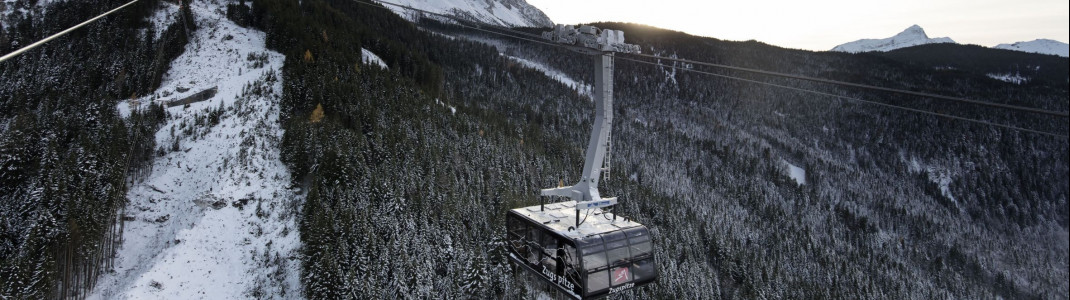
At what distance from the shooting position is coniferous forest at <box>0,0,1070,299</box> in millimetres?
47406

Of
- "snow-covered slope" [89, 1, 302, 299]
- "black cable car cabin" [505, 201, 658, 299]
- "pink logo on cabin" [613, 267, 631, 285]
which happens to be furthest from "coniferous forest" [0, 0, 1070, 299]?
"pink logo on cabin" [613, 267, 631, 285]

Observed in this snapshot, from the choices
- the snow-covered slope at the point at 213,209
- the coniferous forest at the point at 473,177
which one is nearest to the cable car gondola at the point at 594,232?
the coniferous forest at the point at 473,177

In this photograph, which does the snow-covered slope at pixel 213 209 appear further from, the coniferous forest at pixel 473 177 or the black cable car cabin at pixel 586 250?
the black cable car cabin at pixel 586 250

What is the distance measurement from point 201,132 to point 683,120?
147981mm

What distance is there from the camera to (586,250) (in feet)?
53.2

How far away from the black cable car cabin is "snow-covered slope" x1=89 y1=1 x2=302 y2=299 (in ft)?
122

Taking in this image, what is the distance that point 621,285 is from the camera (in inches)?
679

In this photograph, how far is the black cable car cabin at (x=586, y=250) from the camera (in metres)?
16.4

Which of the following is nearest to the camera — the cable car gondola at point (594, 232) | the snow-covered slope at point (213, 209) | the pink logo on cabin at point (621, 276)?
the cable car gondola at point (594, 232)

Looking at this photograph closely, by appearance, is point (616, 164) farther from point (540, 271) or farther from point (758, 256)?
point (540, 271)

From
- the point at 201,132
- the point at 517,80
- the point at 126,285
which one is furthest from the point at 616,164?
the point at 126,285

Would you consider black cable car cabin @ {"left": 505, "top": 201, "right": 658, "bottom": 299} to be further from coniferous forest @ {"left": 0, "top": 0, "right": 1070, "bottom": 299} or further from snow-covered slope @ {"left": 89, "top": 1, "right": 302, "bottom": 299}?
snow-covered slope @ {"left": 89, "top": 1, "right": 302, "bottom": 299}

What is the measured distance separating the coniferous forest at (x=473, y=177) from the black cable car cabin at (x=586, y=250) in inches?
396

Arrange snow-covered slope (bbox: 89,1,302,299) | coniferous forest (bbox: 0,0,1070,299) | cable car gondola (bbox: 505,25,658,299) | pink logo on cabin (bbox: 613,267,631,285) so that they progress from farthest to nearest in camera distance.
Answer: coniferous forest (bbox: 0,0,1070,299) < snow-covered slope (bbox: 89,1,302,299) < pink logo on cabin (bbox: 613,267,631,285) < cable car gondola (bbox: 505,25,658,299)
